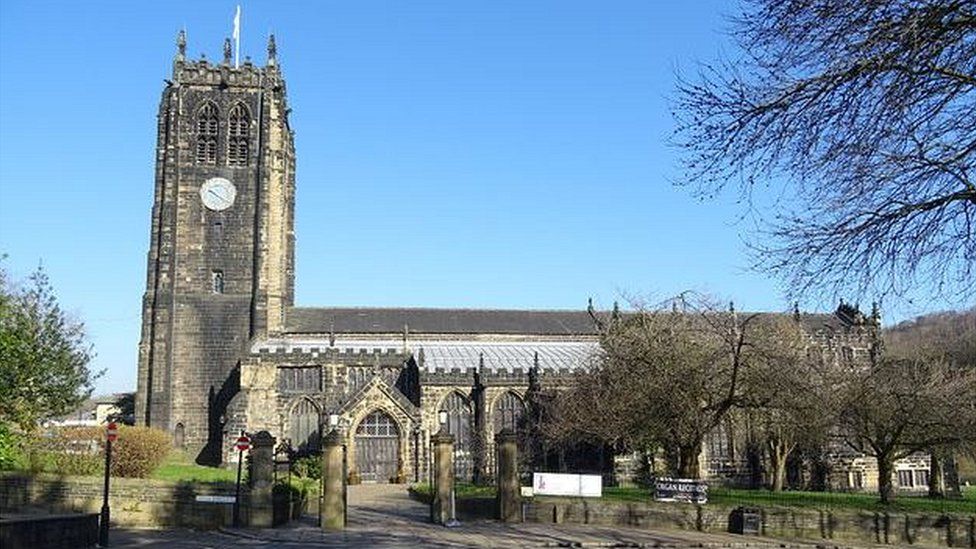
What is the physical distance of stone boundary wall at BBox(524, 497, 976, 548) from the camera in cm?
2353

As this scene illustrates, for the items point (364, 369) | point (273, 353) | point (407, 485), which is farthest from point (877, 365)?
point (273, 353)

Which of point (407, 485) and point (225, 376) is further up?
point (225, 376)

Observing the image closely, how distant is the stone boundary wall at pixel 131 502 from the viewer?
22.7 metres

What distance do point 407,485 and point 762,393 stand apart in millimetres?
20066

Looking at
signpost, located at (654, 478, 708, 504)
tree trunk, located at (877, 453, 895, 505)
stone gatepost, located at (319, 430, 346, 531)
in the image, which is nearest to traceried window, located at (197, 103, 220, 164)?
stone gatepost, located at (319, 430, 346, 531)

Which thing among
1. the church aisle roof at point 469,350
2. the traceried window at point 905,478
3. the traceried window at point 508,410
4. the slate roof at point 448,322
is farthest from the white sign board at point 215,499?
the traceried window at point 905,478

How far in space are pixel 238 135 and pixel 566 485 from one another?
36.6 metres

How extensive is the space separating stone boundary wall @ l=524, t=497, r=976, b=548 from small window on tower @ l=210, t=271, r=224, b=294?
33.4 metres

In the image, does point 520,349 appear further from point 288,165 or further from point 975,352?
point 975,352

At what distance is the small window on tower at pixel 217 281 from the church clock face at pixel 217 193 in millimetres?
3776

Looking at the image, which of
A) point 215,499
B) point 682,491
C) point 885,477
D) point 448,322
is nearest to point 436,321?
point 448,322

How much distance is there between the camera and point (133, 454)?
2819 cm

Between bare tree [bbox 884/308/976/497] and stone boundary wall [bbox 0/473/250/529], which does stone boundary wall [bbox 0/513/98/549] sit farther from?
bare tree [bbox 884/308/976/497]

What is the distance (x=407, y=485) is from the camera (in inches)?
1670
